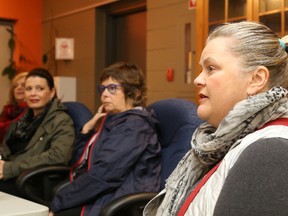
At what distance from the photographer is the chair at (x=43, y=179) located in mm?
2391

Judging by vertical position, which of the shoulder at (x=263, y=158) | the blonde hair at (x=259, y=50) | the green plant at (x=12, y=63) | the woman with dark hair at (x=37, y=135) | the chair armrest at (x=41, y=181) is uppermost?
the green plant at (x=12, y=63)

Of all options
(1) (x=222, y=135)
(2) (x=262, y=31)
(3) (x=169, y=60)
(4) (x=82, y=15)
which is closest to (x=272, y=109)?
(1) (x=222, y=135)

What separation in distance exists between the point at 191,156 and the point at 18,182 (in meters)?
1.42

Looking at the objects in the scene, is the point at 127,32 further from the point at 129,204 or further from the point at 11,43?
the point at 129,204

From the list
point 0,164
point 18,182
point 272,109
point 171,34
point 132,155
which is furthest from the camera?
point 171,34

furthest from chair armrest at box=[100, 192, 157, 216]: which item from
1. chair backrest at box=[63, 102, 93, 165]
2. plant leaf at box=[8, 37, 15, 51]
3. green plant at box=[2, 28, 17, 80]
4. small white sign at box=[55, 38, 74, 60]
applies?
plant leaf at box=[8, 37, 15, 51]

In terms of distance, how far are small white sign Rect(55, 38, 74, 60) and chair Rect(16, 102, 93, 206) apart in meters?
2.47

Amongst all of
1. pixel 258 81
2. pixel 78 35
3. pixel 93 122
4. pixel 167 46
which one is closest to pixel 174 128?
pixel 93 122

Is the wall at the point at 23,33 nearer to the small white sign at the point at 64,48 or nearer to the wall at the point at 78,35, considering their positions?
the wall at the point at 78,35

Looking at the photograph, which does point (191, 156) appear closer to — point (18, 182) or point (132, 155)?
point (132, 155)

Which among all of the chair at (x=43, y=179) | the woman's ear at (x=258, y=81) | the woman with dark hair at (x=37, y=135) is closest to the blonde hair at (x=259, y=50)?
the woman's ear at (x=258, y=81)

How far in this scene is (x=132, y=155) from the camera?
6.40ft

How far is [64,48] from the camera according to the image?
5.05 metres

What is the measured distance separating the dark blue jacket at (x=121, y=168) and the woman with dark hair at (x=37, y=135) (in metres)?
0.56
